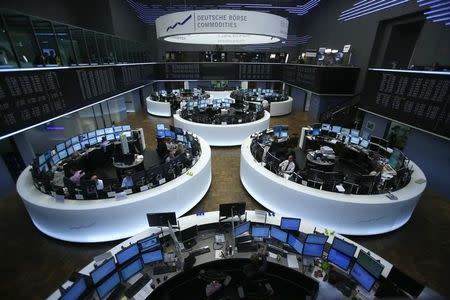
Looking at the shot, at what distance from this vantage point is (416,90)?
25.7 feet

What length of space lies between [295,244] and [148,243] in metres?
2.96

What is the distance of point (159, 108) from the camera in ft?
54.6

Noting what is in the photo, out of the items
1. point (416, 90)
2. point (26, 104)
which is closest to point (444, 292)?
point (416, 90)

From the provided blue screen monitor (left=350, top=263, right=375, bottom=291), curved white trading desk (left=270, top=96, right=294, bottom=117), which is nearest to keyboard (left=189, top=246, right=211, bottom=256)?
blue screen monitor (left=350, top=263, right=375, bottom=291)

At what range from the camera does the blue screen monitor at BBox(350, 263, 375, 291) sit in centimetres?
364

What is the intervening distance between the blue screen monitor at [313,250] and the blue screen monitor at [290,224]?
0.44 m

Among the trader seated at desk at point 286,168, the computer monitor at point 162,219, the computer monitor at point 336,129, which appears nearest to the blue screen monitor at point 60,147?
the computer monitor at point 162,219

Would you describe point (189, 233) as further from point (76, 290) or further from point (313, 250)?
point (313, 250)

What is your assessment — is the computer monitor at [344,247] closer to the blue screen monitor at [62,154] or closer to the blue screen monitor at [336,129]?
the blue screen monitor at [336,129]

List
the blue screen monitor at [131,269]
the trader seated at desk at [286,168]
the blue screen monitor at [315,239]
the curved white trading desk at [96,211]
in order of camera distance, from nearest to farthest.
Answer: the blue screen monitor at [131,269] < the blue screen monitor at [315,239] < the curved white trading desk at [96,211] < the trader seated at desk at [286,168]

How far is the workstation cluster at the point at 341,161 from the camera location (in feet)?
Answer: 19.4

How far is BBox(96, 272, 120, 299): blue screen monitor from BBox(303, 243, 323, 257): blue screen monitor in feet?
11.5

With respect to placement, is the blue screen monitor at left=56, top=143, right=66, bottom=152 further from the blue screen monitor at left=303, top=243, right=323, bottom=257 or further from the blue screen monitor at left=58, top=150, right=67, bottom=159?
the blue screen monitor at left=303, top=243, right=323, bottom=257

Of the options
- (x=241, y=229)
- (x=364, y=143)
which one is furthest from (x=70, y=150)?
(x=364, y=143)
